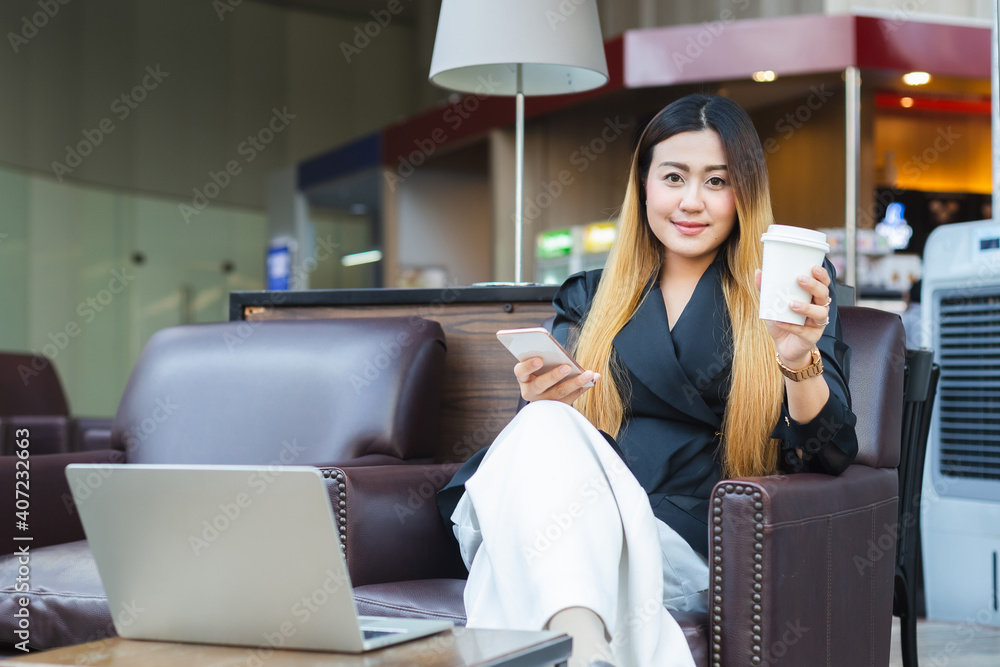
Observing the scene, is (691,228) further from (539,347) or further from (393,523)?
(393,523)

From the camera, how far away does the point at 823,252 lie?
1299 mm

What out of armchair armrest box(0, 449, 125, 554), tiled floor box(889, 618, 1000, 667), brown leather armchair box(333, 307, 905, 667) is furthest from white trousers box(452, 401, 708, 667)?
tiled floor box(889, 618, 1000, 667)

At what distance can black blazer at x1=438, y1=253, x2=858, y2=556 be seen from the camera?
5.34 ft

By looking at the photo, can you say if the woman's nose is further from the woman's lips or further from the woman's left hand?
the woman's left hand

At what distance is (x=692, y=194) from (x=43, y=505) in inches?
55.6

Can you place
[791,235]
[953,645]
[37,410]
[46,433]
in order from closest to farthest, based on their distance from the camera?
[791,235], [953,645], [46,433], [37,410]

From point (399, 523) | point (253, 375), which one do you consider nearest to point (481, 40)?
point (253, 375)

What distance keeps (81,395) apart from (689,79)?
6.78m

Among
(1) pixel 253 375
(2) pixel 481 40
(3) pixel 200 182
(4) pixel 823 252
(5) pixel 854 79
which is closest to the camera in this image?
(4) pixel 823 252

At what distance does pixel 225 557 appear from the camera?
1045 mm

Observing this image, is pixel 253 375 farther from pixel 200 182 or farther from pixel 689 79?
pixel 200 182

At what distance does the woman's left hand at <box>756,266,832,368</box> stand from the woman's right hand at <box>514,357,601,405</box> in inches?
11.0

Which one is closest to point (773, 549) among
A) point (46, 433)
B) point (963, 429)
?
point (963, 429)

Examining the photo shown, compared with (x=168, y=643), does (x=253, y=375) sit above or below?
above
